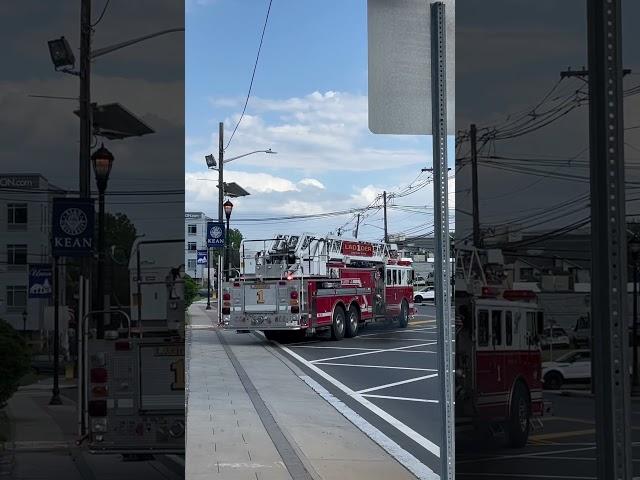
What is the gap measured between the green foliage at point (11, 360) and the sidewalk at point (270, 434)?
110 inches

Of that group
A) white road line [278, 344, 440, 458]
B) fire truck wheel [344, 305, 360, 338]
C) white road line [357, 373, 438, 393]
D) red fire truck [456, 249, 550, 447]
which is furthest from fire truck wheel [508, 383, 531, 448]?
fire truck wheel [344, 305, 360, 338]

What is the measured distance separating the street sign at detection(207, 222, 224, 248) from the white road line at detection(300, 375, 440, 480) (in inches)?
394

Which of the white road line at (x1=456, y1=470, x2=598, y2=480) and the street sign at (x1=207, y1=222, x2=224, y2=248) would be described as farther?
the street sign at (x1=207, y1=222, x2=224, y2=248)

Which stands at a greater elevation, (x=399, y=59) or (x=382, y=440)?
(x=399, y=59)

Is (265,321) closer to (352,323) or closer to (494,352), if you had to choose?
(352,323)

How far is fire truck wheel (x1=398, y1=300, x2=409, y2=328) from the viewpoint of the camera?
2417 centimetres

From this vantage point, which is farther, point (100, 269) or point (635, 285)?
point (100, 269)

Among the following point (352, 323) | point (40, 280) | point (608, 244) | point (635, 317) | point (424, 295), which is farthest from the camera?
point (424, 295)

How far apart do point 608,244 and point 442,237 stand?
1122 mm

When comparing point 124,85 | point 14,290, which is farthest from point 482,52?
point 14,290

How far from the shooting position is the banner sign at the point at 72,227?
361cm

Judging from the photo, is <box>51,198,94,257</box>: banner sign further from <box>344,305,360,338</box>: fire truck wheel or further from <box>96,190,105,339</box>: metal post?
<box>344,305,360,338</box>: fire truck wheel

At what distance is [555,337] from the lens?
10.7 feet

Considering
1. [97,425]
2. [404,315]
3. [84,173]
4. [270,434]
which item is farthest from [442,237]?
[404,315]
